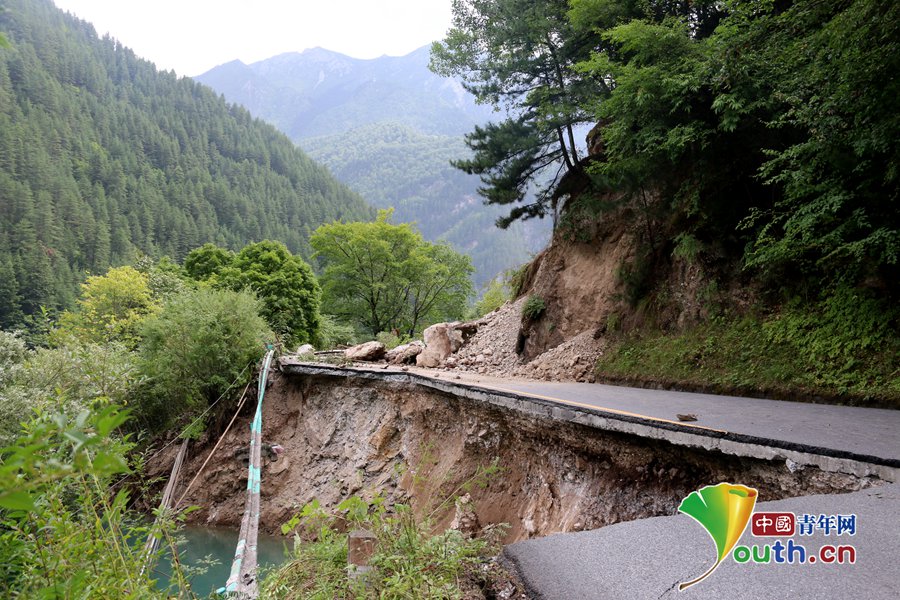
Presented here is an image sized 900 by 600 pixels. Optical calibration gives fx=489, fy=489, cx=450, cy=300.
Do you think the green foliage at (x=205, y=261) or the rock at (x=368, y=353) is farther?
the green foliage at (x=205, y=261)

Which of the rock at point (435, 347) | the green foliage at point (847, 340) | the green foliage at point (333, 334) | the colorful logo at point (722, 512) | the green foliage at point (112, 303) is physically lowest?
the green foliage at point (333, 334)

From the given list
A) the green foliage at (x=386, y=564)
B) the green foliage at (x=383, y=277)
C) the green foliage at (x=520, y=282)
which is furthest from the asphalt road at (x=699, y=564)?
the green foliage at (x=383, y=277)

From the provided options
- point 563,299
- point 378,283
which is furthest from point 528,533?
point 378,283

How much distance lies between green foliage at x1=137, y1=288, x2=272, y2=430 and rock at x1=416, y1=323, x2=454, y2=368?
16.7 ft

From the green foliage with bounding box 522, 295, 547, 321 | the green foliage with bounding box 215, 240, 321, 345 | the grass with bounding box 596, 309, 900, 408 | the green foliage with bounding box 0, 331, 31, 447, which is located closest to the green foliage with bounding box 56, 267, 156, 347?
the green foliage with bounding box 215, 240, 321, 345

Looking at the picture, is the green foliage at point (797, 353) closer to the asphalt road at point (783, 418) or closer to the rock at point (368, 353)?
the asphalt road at point (783, 418)

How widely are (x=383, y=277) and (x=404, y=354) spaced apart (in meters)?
17.3

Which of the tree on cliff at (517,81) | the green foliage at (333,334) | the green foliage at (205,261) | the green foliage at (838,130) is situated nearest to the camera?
the green foliage at (838,130)

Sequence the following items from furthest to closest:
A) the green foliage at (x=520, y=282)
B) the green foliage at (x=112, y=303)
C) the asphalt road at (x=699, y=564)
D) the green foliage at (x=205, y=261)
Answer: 1. the green foliage at (x=205, y=261)
2. the green foliage at (x=112, y=303)
3. the green foliage at (x=520, y=282)
4. the asphalt road at (x=699, y=564)

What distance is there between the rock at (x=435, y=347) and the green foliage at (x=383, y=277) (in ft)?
50.6

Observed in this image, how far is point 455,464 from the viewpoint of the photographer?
8.39m

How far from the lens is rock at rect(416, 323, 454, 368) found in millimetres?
15875

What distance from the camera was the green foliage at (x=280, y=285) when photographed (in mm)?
28531

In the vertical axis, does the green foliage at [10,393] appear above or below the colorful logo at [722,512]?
below
